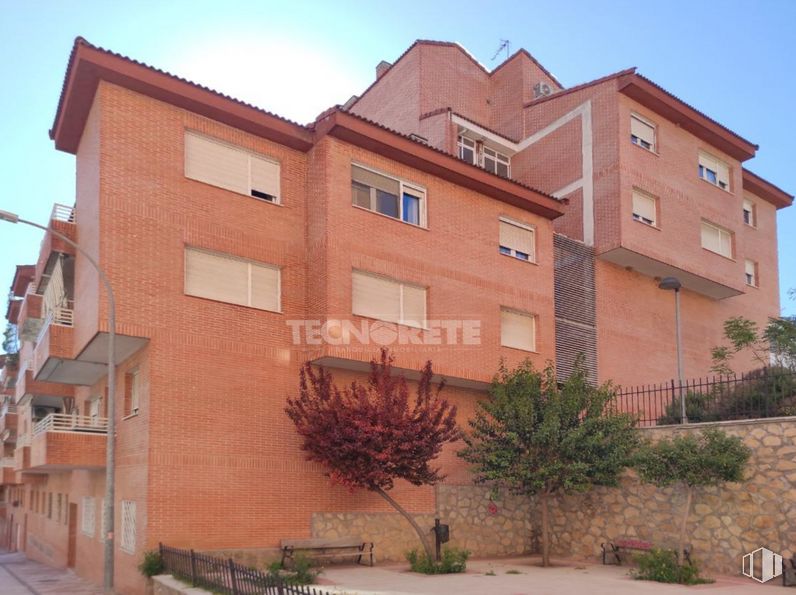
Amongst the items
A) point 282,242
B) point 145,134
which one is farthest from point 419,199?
point 145,134

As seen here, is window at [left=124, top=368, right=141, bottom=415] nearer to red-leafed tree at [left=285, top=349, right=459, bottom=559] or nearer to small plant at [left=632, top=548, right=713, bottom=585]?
red-leafed tree at [left=285, top=349, right=459, bottom=559]

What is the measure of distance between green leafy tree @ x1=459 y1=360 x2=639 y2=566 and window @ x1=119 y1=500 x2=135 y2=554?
23.4 feet

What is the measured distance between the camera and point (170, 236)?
1558 centimetres

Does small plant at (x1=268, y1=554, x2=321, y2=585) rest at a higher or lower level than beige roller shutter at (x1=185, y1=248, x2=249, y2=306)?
lower

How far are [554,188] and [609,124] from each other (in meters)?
2.81

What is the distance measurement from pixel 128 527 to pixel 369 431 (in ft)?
16.8

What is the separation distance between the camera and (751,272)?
31094 millimetres

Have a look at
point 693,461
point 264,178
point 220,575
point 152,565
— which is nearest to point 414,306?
point 264,178

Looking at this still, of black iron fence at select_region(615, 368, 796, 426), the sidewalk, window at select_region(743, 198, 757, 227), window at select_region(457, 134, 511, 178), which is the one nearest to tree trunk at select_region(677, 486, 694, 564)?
black iron fence at select_region(615, 368, 796, 426)

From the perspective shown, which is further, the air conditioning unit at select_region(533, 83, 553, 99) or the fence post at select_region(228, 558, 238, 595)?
the air conditioning unit at select_region(533, 83, 553, 99)

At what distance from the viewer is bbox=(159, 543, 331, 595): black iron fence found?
10.1 meters
